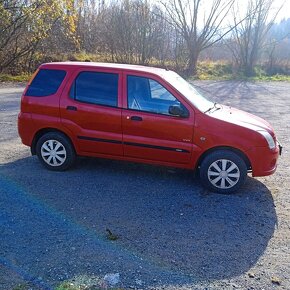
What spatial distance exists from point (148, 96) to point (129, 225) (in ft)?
6.65

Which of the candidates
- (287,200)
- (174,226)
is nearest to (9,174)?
(174,226)

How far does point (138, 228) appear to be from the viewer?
3.68m

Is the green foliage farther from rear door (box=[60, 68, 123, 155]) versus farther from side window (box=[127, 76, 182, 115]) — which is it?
side window (box=[127, 76, 182, 115])

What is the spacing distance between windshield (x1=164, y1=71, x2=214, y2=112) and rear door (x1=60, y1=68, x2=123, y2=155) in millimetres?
836

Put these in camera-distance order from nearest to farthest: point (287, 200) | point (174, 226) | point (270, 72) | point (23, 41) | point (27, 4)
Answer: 1. point (174, 226)
2. point (287, 200)
3. point (27, 4)
4. point (23, 41)
5. point (270, 72)

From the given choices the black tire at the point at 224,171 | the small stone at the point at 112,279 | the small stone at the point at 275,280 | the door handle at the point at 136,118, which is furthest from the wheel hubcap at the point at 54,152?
the small stone at the point at 275,280

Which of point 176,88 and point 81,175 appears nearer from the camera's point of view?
point 176,88

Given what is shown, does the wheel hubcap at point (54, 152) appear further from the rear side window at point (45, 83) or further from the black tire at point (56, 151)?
the rear side window at point (45, 83)

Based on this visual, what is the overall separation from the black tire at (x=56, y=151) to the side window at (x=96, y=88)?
2.41 ft

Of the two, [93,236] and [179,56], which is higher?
[179,56]

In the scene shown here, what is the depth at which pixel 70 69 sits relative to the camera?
16.8ft

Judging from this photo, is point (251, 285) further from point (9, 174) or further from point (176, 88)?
point (9, 174)

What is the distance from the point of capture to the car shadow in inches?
118

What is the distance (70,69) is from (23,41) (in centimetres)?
1435
